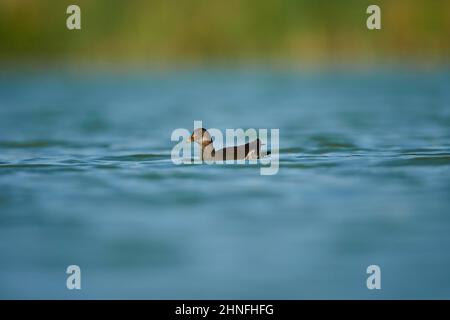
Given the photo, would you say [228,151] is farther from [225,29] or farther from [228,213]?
[225,29]

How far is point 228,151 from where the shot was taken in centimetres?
1113

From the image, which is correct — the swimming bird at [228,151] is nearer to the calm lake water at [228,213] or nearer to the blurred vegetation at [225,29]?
the calm lake water at [228,213]

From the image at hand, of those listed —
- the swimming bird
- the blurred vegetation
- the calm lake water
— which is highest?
the blurred vegetation

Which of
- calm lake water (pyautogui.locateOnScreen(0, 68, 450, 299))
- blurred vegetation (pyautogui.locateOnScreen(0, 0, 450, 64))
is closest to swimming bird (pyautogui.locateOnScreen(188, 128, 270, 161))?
calm lake water (pyautogui.locateOnScreen(0, 68, 450, 299))

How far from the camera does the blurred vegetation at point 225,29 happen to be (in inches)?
1218

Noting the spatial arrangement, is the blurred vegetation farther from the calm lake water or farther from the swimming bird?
the swimming bird

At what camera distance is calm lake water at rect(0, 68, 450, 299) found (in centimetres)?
658

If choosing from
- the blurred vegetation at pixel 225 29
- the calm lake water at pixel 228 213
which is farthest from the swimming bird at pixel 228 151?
the blurred vegetation at pixel 225 29

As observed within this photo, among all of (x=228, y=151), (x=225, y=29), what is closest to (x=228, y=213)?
(x=228, y=151)

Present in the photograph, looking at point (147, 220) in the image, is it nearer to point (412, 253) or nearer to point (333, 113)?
point (412, 253)

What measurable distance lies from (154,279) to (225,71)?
108 ft

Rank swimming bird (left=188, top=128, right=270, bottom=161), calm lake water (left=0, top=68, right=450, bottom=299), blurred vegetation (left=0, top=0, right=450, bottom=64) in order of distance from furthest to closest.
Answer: blurred vegetation (left=0, top=0, right=450, bottom=64)
swimming bird (left=188, top=128, right=270, bottom=161)
calm lake water (left=0, top=68, right=450, bottom=299)

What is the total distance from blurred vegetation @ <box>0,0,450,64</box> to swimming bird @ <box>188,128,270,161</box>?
20138mm

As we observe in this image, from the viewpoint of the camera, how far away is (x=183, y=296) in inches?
248
